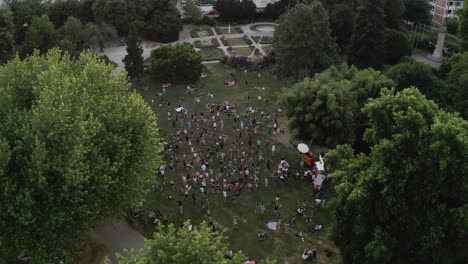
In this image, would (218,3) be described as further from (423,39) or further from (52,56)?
(52,56)

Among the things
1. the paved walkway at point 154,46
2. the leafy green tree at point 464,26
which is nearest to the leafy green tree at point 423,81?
the leafy green tree at point 464,26

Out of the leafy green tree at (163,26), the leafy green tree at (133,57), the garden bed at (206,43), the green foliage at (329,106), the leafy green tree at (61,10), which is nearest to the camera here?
the green foliage at (329,106)

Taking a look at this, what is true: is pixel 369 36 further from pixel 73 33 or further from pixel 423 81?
pixel 73 33

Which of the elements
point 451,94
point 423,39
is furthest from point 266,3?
point 451,94

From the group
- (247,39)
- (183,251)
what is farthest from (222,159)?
(247,39)

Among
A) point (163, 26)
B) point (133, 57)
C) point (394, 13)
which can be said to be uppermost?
point (394, 13)

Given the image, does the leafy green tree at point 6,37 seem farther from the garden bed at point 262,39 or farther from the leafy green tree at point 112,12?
the garden bed at point 262,39
